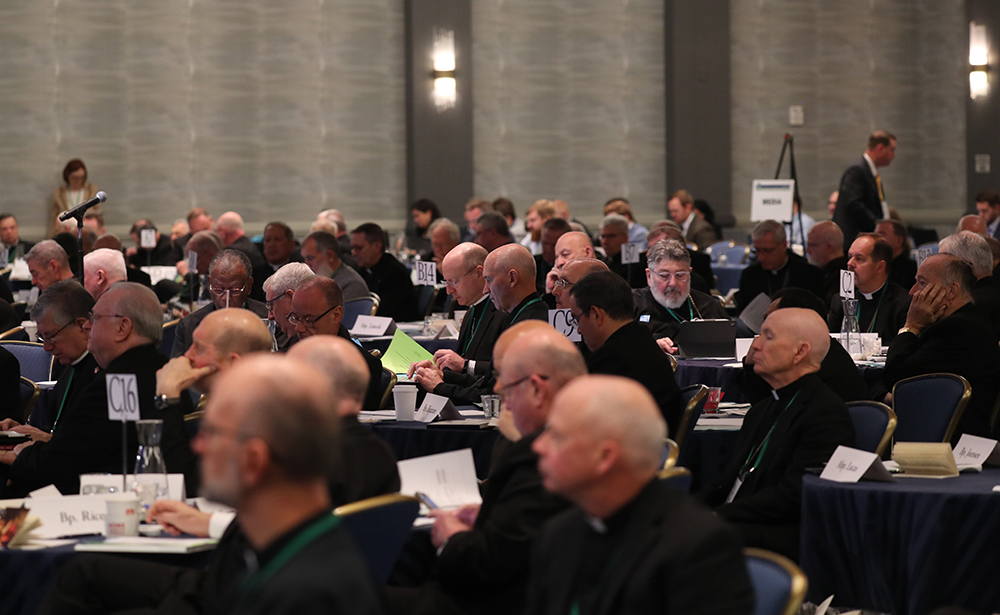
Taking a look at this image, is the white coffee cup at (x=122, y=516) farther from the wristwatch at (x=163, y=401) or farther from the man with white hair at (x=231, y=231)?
the man with white hair at (x=231, y=231)

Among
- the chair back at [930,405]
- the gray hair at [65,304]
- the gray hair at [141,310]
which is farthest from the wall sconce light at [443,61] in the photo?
the gray hair at [141,310]

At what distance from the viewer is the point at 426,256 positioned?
12469 mm

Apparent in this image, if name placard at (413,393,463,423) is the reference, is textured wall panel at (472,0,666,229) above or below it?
above

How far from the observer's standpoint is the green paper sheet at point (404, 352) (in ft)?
20.3

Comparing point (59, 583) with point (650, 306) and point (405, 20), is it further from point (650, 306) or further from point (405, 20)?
point (405, 20)

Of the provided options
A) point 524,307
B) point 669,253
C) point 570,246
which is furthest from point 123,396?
point 570,246

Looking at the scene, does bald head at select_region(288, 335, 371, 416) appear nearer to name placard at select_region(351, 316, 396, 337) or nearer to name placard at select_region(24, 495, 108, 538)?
name placard at select_region(24, 495, 108, 538)

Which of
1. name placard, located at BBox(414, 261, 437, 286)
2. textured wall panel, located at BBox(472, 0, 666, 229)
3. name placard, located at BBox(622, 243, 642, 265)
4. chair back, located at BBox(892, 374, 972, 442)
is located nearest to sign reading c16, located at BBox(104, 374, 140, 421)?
chair back, located at BBox(892, 374, 972, 442)

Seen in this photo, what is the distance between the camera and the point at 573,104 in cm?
1620

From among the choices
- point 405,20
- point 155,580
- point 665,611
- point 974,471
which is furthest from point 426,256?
point 665,611

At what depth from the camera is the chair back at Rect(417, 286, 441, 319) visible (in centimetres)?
1003

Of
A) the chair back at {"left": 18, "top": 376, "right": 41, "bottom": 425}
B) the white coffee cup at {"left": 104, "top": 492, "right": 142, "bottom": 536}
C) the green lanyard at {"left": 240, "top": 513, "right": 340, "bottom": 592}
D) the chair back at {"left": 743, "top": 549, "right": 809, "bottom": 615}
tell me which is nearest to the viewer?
the green lanyard at {"left": 240, "top": 513, "right": 340, "bottom": 592}

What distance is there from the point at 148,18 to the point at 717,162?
703 cm

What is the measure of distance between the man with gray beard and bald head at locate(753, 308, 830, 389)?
286 centimetres
